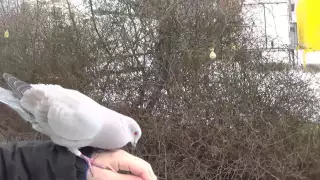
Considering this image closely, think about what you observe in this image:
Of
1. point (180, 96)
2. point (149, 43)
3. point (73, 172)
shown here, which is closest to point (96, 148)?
point (73, 172)

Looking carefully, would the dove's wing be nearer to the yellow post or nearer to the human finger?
the human finger

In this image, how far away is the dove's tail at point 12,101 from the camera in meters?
0.96

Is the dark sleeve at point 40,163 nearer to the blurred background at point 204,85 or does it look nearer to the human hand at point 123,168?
the human hand at point 123,168

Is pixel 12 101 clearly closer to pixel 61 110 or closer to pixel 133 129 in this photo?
pixel 61 110

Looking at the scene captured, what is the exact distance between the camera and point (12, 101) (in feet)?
3.32

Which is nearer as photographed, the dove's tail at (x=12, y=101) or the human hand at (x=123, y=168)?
the human hand at (x=123, y=168)

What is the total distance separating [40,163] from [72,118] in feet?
0.67

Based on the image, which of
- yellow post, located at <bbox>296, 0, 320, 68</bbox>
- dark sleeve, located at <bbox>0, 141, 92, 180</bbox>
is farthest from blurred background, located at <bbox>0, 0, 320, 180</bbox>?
dark sleeve, located at <bbox>0, 141, 92, 180</bbox>

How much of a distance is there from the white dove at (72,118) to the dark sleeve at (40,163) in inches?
0.7

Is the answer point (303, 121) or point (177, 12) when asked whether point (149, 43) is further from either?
point (303, 121)

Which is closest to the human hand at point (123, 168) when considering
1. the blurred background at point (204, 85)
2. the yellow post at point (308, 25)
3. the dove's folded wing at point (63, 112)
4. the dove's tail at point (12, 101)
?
the dove's folded wing at point (63, 112)

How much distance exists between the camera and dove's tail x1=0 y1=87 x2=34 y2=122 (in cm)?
96

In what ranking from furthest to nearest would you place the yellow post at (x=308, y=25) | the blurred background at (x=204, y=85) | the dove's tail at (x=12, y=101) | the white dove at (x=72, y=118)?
the yellow post at (x=308, y=25), the blurred background at (x=204, y=85), the dove's tail at (x=12, y=101), the white dove at (x=72, y=118)

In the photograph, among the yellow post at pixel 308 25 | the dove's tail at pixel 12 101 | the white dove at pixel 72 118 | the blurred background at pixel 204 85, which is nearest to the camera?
the white dove at pixel 72 118
